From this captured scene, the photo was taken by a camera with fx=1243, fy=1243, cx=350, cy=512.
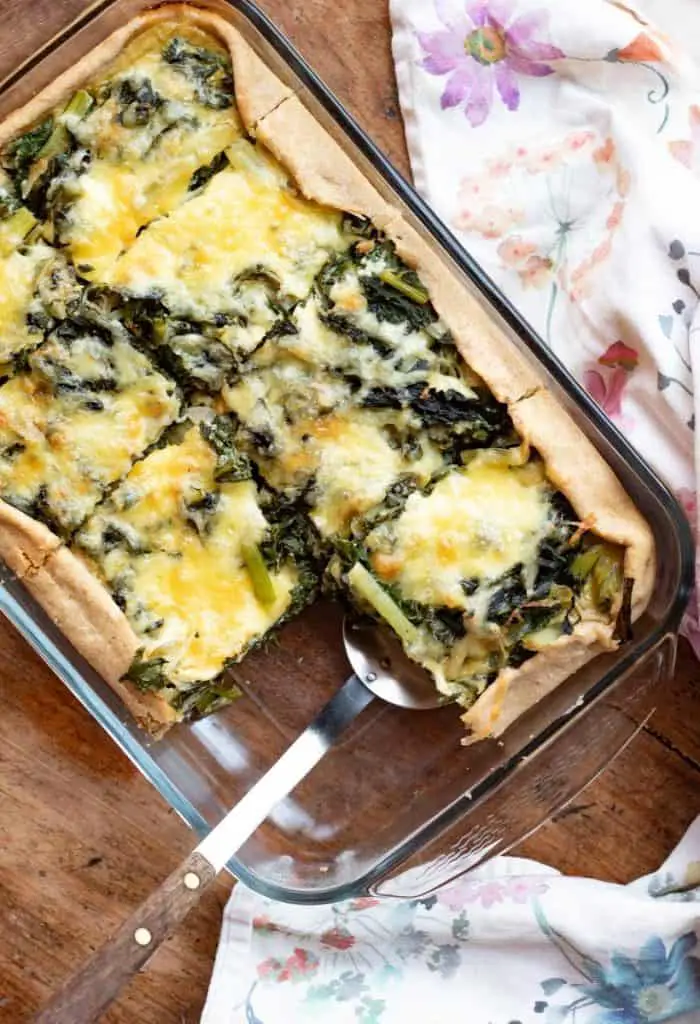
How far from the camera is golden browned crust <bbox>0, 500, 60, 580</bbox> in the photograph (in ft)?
9.62

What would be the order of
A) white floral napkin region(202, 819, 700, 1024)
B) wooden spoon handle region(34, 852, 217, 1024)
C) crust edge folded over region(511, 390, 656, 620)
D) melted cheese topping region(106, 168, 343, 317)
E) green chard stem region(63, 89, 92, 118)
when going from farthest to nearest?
white floral napkin region(202, 819, 700, 1024) → green chard stem region(63, 89, 92, 118) → melted cheese topping region(106, 168, 343, 317) → crust edge folded over region(511, 390, 656, 620) → wooden spoon handle region(34, 852, 217, 1024)

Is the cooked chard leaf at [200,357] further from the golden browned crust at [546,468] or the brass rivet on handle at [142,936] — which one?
the brass rivet on handle at [142,936]

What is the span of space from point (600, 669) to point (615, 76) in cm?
155

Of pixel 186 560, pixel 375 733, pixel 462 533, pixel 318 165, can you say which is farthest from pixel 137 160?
pixel 375 733

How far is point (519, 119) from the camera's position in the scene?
11.0 ft

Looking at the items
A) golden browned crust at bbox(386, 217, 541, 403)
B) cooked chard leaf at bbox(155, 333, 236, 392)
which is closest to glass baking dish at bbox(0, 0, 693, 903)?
golden browned crust at bbox(386, 217, 541, 403)

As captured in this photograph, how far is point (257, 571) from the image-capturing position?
3008 millimetres

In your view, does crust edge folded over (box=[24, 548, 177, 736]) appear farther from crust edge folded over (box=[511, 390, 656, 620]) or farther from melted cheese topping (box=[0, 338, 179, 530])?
crust edge folded over (box=[511, 390, 656, 620])

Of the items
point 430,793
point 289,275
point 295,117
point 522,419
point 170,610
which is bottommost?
point 430,793

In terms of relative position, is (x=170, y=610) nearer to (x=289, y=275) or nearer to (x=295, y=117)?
(x=289, y=275)

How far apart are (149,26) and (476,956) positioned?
101 inches

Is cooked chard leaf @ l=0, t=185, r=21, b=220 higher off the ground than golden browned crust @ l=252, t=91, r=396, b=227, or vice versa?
cooked chard leaf @ l=0, t=185, r=21, b=220

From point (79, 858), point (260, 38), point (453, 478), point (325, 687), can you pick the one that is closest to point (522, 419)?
point (453, 478)

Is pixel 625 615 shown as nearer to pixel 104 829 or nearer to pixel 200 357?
pixel 200 357
